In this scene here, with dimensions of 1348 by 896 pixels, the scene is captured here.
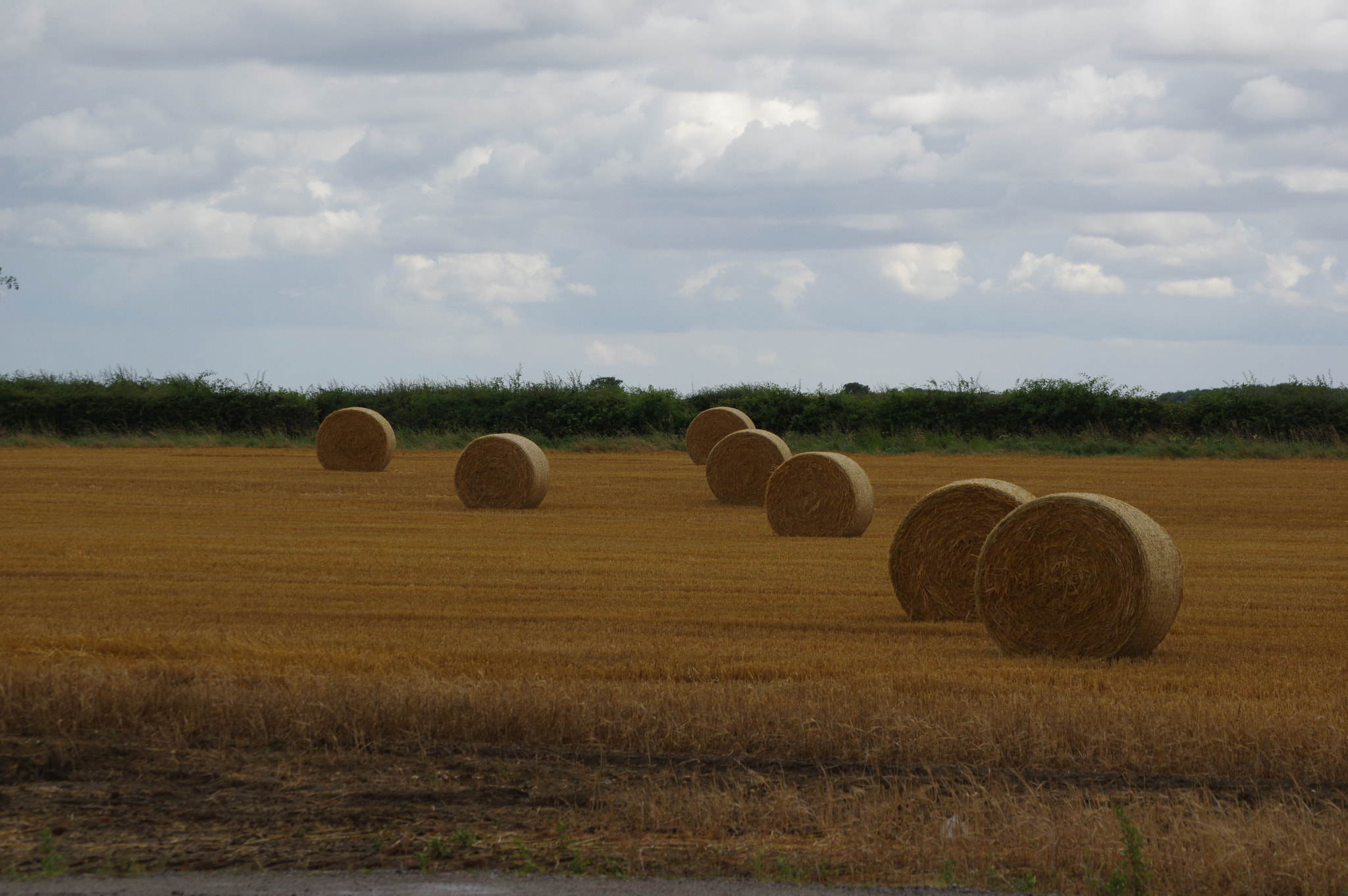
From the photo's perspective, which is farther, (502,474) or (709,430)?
(709,430)

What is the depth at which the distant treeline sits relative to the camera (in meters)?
37.8

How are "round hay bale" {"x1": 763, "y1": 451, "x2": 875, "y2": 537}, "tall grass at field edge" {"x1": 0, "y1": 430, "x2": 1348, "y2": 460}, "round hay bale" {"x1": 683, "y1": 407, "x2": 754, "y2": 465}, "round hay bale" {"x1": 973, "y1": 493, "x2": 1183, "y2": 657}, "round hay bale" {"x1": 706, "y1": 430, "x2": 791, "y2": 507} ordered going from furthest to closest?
"tall grass at field edge" {"x1": 0, "y1": 430, "x2": 1348, "y2": 460} < "round hay bale" {"x1": 683, "y1": 407, "x2": 754, "y2": 465} < "round hay bale" {"x1": 706, "y1": 430, "x2": 791, "y2": 507} < "round hay bale" {"x1": 763, "y1": 451, "x2": 875, "y2": 537} < "round hay bale" {"x1": 973, "y1": 493, "x2": 1183, "y2": 657}

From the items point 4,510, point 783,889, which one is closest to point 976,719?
Result: point 783,889

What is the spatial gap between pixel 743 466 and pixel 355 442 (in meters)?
10.4

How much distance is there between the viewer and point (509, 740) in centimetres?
707

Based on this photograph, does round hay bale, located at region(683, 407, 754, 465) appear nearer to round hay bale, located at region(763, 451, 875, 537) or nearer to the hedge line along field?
round hay bale, located at region(763, 451, 875, 537)

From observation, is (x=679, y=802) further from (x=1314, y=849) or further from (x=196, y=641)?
(x=196, y=641)

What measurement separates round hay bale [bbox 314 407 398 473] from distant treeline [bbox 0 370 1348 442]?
12425 millimetres

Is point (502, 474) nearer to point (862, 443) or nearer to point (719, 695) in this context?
point (719, 695)

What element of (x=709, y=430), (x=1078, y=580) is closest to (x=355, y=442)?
(x=709, y=430)

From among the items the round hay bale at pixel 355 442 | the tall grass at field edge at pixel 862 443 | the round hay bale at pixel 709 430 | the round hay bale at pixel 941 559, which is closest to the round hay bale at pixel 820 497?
the round hay bale at pixel 941 559

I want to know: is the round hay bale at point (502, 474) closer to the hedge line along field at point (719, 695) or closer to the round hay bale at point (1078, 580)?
the hedge line along field at point (719, 695)

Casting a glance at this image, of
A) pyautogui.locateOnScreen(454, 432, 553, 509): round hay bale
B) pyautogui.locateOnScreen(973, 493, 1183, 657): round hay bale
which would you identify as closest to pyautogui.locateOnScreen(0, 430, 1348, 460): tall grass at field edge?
pyautogui.locateOnScreen(454, 432, 553, 509): round hay bale

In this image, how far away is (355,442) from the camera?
29.9 meters
